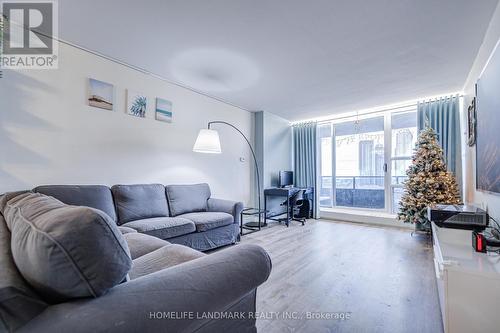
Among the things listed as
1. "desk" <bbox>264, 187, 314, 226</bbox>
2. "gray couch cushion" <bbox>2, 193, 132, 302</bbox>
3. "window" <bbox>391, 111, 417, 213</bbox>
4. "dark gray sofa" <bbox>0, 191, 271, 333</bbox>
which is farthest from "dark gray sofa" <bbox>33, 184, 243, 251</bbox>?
"window" <bbox>391, 111, 417, 213</bbox>

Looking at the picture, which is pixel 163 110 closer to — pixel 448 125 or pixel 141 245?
pixel 141 245

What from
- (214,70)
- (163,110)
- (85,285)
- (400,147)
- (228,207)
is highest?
(214,70)

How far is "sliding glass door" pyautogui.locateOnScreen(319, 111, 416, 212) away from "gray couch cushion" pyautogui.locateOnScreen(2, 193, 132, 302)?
5388 millimetres

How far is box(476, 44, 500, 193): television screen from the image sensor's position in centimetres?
160

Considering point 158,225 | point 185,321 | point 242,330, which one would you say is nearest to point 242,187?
point 158,225

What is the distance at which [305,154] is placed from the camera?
18.9 feet

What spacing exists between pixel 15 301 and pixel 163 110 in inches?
126

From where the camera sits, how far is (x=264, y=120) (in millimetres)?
5098

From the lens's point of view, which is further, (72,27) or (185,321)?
(72,27)

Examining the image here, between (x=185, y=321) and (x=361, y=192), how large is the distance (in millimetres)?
5475

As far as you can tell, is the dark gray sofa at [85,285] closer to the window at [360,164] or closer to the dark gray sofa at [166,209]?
the dark gray sofa at [166,209]

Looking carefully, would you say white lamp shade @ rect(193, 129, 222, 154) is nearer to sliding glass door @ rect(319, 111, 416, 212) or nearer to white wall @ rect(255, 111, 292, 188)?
white wall @ rect(255, 111, 292, 188)

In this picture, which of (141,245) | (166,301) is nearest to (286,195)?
(141,245)

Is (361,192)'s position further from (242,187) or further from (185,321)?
(185,321)
